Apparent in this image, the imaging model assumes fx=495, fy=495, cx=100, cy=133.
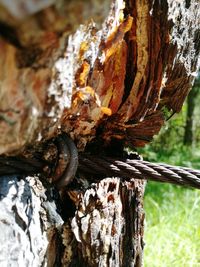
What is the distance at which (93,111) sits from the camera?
949 millimetres

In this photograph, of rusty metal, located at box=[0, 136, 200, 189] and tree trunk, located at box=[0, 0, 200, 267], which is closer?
tree trunk, located at box=[0, 0, 200, 267]

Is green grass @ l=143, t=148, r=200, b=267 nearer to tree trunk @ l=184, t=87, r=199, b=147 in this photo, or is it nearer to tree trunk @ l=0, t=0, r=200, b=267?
tree trunk @ l=0, t=0, r=200, b=267

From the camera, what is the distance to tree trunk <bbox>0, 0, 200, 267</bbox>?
1.93 feet

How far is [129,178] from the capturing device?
1141 mm

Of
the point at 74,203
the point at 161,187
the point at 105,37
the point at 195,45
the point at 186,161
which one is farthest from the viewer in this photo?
the point at 186,161

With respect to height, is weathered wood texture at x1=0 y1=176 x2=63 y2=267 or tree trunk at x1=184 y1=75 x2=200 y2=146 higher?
tree trunk at x1=184 y1=75 x2=200 y2=146

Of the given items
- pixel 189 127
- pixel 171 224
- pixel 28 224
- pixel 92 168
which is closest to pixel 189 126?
pixel 189 127

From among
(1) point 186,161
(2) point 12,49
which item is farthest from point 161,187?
(2) point 12,49

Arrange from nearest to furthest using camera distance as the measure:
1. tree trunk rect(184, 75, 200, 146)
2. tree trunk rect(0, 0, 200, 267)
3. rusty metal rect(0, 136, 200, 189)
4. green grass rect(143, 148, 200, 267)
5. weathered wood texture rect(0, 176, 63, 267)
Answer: tree trunk rect(0, 0, 200, 267)
weathered wood texture rect(0, 176, 63, 267)
rusty metal rect(0, 136, 200, 189)
green grass rect(143, 148, 200, 267)
tree trunk rect(184, 75, 200, 146)

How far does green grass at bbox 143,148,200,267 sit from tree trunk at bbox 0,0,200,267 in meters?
1.16

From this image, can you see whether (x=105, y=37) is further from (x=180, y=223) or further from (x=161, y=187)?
(x=161, y=187)

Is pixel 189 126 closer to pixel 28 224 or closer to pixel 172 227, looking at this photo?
pixel 172 227

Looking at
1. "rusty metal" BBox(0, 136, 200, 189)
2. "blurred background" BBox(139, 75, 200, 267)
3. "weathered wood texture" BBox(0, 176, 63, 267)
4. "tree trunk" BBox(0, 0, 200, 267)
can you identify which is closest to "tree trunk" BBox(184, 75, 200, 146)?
"blurred background" BBox(139, 75, 200, 267)

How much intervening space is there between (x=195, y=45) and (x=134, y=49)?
175 millimetres
